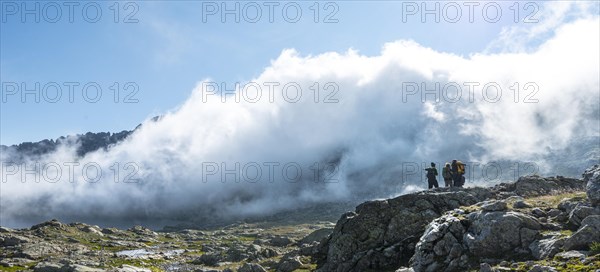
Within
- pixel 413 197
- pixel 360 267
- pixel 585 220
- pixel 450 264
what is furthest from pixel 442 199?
pixel 585 220

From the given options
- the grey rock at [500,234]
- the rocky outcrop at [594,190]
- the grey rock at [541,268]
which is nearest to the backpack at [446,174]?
the grey rock at [500,234]

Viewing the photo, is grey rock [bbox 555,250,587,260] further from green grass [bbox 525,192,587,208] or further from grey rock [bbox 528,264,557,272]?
green grass [bbox 525,192,587,208]

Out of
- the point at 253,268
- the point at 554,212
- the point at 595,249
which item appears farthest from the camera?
the point at 253,268

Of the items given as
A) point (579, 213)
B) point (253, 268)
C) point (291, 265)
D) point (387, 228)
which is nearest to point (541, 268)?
point (579, 213)

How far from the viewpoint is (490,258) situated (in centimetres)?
3016

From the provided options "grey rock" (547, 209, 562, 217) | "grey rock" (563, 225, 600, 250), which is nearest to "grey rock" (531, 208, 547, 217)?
"grey rock" (547, 209, 562, 217)

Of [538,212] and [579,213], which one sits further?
[538,212]

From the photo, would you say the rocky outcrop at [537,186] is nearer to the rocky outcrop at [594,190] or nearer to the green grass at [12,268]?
the rocky outcrop at [594,190]

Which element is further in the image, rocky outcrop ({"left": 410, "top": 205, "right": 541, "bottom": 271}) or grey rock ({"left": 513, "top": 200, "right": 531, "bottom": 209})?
grey rock ({"left": 513, "top": 200, "right": 531, "bottom": 209})

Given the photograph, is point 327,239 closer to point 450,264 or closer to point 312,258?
point 312,258

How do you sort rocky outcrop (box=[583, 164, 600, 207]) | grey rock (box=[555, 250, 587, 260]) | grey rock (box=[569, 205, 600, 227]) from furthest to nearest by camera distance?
rocky outcrop (box=[583, 164, 600, 207]) → grey rock (box=[569, 205, 600, 227]) → grey rock (box=[555, 250, 587, 260])

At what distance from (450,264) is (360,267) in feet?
39.8

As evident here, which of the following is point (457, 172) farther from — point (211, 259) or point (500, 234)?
point (211, 259)

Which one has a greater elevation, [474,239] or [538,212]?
[538,212]
